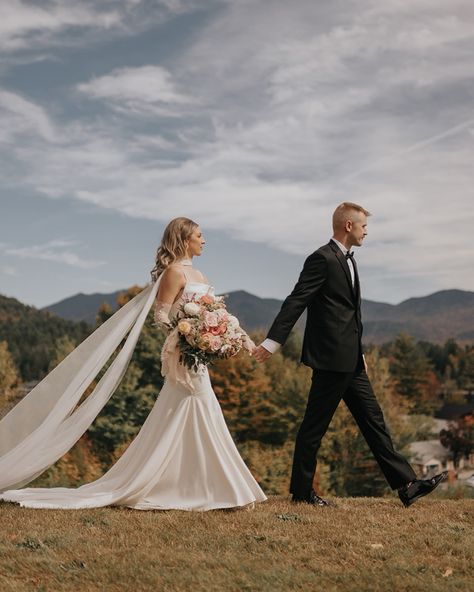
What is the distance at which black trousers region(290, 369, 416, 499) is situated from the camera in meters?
7.89

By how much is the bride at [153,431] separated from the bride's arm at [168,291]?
0.01 m

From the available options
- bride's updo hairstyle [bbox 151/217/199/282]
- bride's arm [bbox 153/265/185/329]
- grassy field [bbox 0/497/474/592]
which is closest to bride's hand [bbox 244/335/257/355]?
bride's arm [bbox 153/265/185/329]

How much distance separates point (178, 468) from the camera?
25.6 ft

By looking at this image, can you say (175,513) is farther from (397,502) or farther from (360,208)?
(360,208)

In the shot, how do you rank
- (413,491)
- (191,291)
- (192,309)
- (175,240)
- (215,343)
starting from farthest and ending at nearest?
(413,491) → (175,240) → (191,291) → (192,309) → (215,343)

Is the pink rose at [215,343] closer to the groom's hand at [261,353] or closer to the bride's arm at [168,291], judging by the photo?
the groom's hand at [261,353]

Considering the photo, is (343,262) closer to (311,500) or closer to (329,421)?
(329,421)

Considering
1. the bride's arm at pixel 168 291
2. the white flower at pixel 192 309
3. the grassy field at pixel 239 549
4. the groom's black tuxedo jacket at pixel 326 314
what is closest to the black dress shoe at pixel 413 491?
the grassy field at pixel 239 549

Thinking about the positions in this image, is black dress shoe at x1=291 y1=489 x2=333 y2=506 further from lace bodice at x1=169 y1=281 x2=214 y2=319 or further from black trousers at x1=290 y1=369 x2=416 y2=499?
lace bodice at x1=169 y1=281 x2=214 y2=319

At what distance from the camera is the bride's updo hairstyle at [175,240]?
8008mm

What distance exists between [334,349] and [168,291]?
1.85 meters

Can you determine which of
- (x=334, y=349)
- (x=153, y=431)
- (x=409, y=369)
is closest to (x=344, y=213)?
(x=334, y=349)

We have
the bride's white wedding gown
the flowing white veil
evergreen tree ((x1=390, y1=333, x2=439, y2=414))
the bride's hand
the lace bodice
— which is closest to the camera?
the bride's white wedding gown

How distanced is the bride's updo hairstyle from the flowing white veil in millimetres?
267
